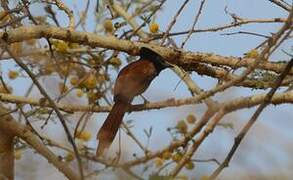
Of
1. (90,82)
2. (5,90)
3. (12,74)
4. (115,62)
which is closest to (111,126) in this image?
(90,82)

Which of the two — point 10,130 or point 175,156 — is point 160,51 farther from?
point 175,156

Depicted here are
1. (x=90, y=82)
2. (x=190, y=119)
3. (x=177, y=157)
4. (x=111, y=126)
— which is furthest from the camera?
(x=90, y=82)

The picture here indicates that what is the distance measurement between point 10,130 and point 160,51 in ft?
2.47

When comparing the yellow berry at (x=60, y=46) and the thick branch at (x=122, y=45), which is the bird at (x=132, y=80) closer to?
the thick branch at (x=122, y=45)

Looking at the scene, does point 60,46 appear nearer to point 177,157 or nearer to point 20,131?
point 20,131

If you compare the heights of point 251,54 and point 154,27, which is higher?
point 154,27

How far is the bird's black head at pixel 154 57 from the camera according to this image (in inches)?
119

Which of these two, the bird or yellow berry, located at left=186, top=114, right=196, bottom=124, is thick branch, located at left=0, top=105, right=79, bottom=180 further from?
yellow berry, located at left=186, top=114, right=196, bottom=124

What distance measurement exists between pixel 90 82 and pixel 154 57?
341 mm

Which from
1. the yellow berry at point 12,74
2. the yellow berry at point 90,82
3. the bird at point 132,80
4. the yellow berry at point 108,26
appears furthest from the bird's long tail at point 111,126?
the yellow berry at point 12,74

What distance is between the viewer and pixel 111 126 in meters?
2.69

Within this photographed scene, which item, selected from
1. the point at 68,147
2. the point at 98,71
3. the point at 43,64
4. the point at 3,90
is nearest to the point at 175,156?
the point at 68,147

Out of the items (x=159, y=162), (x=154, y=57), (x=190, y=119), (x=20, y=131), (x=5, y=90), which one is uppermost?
(x=5, y=90)

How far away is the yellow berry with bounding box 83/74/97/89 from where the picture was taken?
9.54 ft
